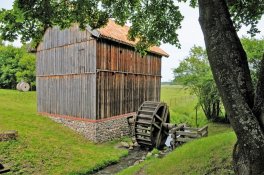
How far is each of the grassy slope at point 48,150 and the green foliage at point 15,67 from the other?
58.5 ft

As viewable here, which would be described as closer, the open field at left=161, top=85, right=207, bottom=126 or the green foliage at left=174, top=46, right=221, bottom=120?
the green foliage at left=174, top=46, right=221, bottom=120

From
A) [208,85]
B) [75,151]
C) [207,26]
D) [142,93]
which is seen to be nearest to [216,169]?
[207,26]

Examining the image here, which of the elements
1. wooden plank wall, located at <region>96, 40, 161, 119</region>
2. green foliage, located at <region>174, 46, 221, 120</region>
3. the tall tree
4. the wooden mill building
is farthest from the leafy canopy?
green foliage, located at <region>174, 46, 221, 120</region>

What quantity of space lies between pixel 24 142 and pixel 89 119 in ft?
13.5

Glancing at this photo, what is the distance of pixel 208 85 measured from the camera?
23078 millimetres

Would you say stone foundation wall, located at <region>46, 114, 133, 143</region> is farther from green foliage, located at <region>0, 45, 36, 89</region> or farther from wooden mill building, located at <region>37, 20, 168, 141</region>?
green foliage, located at <region>0, 45, 36, 89</region>

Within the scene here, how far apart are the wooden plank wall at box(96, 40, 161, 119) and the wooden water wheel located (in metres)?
2.17

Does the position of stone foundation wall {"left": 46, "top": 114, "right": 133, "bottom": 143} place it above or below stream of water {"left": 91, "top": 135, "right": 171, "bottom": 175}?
above

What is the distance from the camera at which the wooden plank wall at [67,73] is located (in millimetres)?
16469

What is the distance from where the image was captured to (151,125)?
51.2 ft

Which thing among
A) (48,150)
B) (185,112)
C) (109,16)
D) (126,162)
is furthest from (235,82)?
(185,112)

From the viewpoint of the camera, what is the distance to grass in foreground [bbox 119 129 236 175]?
20.8 feet

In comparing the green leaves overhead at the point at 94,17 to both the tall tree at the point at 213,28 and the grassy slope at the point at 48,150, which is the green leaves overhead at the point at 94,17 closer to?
the tall tree at the point at 213,28

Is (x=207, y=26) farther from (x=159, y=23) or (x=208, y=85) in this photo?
(x=208, y=85)
